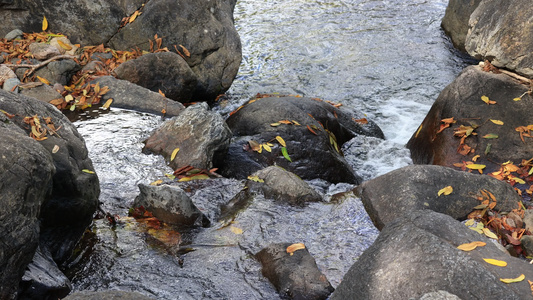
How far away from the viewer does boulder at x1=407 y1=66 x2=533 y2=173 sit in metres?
5.98

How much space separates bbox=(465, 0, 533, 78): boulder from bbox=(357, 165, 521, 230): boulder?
1806mm

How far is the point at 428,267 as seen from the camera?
114 inches

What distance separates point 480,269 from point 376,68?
7.61 m

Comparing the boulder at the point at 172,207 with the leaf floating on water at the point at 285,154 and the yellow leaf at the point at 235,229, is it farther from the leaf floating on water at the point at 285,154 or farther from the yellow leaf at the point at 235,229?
the leaf floating on water at the point at 285,154

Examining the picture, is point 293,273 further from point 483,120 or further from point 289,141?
point 483,120

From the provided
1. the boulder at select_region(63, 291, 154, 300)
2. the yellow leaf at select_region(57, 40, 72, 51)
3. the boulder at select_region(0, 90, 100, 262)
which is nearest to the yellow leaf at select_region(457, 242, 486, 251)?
the boulder at select_region(63, 291, 154, 300)

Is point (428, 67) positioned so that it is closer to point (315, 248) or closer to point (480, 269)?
point (315, 248)

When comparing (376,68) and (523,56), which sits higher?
(523,56)

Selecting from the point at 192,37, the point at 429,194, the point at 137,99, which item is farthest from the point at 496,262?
the point at 192,37

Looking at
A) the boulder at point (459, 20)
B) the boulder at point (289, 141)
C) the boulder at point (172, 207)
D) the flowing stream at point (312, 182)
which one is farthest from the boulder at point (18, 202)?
the boulder at point (459, 20)

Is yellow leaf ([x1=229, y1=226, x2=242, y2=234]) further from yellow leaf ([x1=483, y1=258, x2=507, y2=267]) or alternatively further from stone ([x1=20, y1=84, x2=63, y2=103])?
stone ([x1=20, y1=84, x2=63, y2=103])

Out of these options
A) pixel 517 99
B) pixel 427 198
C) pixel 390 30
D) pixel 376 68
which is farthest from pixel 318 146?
pixel 390 30

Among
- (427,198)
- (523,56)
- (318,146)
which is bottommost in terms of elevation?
(318,146)

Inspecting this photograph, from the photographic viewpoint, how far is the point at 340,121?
7.50m
